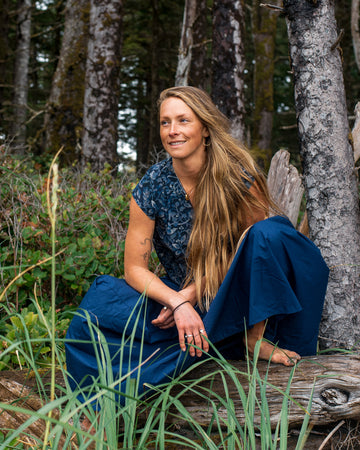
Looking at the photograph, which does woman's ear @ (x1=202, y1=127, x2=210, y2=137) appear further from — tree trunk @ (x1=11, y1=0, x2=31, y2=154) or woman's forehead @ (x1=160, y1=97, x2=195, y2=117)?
tree trunk @ (x1=11, y1=0, x2=31, y2=154)

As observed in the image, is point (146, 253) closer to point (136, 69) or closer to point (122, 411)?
point (122, 411)

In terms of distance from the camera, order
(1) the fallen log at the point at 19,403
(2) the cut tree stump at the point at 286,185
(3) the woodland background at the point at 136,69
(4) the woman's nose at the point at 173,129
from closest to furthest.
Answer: (1) the fallen log at the point at 19,403 < (4) the woman's nose at the point at 173,129 < (2) the cut tree stump at the point at 286,185 < (3) the woodland background at the point at 136,69

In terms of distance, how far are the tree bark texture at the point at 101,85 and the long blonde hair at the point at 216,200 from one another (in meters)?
4.48

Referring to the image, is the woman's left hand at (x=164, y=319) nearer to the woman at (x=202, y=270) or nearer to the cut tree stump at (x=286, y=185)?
the woman at (x=202, y=270)

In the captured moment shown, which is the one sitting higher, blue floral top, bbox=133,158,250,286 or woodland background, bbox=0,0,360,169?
woodland background, bbox=0,0,360,169

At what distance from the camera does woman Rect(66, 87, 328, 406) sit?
7.39ft

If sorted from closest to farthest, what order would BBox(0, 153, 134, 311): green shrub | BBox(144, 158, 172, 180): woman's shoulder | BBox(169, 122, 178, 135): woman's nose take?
BBox(169, 122, 178, 135): woman's nose
BBox(144, 158, 172, 180): woman's shoulder
BBox(0, 153, 134, 311): green shrub

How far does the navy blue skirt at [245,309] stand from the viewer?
2240mm

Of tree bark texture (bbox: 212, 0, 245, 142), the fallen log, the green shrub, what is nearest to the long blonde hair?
the fallen log

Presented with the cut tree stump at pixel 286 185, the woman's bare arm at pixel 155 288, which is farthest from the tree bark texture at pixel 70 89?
the woman's bare arm at pixel 155 288

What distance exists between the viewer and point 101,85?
23.2ft

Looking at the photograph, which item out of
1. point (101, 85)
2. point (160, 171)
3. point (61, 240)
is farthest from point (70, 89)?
point (160, 171)

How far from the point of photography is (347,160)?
289 centimetres

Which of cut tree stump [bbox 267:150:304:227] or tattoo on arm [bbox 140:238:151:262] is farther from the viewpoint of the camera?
cut tree stump [bbox 267:150:304:227]
